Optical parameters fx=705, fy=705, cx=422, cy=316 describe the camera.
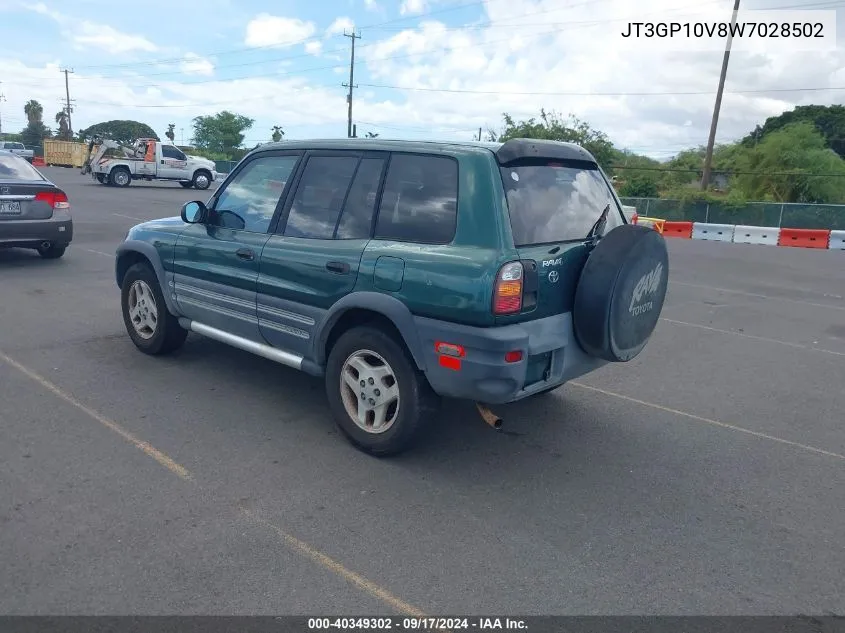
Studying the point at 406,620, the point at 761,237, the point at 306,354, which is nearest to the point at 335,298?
the point at 306,354

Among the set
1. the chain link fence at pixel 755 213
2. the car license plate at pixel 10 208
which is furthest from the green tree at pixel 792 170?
the car license plate at pixel 10 208

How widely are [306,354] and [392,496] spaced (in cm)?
124

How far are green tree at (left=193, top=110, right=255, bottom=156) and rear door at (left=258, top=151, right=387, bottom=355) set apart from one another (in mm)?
93708

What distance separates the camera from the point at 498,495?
3908 mm

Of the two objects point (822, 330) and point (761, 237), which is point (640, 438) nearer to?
point (822, 330)

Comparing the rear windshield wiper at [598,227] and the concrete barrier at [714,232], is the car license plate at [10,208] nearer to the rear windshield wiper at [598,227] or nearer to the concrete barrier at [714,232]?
the rear windshield wiper at [598,227]

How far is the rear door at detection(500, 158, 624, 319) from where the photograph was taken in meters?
3.94

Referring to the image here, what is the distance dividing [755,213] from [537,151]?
24878 mm

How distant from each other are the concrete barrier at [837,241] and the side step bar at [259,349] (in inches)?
790

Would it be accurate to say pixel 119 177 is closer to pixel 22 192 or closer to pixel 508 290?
pixel 22 192

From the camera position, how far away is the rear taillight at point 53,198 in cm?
970

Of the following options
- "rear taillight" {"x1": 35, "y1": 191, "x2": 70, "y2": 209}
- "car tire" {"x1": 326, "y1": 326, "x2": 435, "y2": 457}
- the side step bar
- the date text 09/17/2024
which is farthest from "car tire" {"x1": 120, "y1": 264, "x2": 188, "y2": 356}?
"rear taillight" {"x1": 35, "y1": 191, "x2": 70, "y2": 209}

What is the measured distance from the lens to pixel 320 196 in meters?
4.65

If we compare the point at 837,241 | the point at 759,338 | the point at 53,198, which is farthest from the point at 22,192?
the point at 837,241
